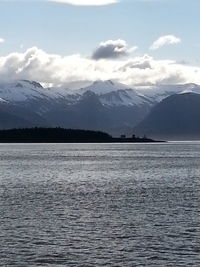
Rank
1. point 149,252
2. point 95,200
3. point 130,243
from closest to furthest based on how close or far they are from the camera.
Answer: point 149,252
point 130,243
point 95,200

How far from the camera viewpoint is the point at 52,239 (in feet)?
156

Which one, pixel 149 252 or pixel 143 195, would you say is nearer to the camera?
pixel 149 252

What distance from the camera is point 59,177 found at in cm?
11319

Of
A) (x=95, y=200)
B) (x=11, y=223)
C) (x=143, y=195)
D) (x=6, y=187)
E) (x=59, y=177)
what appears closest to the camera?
(x=11, y=223)

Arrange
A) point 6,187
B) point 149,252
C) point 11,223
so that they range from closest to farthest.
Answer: point 149,252 < point 11,223 < point 6,187

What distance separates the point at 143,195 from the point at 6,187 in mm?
20937

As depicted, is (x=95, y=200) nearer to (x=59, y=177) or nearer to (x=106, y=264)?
(x=106, y=264)

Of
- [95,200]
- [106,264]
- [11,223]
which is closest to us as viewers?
[106,264]

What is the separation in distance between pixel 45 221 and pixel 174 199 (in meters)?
22.2

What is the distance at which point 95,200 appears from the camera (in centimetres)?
7294

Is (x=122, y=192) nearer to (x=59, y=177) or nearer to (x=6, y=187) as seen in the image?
(x=6, y=187)

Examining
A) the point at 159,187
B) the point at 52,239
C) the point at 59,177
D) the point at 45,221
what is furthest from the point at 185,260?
the point at 59,177

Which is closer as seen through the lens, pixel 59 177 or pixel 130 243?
pixel 130 243

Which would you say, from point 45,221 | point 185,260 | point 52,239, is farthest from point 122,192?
point 185,260
